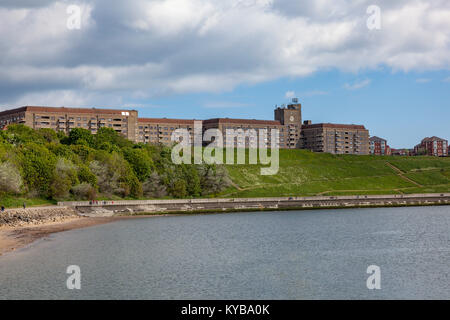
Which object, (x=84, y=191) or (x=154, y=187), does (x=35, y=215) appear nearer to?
(x=84, y=191)

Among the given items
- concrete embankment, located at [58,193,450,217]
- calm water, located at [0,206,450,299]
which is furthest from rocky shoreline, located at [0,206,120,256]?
concrete embankment, located at [58,193,450,217]

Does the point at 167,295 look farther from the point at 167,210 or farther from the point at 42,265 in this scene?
the point at 167,210

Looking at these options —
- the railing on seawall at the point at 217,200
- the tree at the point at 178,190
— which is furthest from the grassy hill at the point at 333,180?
the railing on seawall at the point at 217,200

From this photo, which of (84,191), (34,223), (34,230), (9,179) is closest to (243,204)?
(84,191)

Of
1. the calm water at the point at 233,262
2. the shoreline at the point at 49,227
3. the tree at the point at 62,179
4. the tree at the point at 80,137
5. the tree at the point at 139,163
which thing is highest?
the tree at the point at 80,137

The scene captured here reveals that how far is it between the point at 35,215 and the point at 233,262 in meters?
45.4

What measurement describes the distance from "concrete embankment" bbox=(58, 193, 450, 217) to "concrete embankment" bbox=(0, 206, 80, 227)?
3.71 meters

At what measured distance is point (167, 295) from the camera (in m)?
37.5

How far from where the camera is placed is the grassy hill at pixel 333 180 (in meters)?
158

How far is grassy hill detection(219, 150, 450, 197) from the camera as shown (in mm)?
157875

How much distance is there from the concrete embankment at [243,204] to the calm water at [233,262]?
1630 centimetres

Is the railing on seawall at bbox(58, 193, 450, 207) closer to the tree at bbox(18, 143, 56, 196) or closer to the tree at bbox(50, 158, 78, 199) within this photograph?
the tree at bbox(50, 158, 78, 199)

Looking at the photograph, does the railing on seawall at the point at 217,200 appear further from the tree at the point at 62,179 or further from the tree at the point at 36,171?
the tree at the point at 36,171
